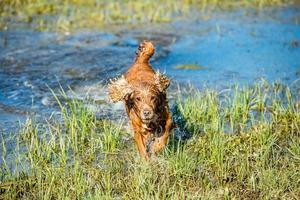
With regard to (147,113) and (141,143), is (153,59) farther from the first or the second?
(147,113)

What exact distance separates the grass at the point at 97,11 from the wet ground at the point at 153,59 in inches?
21.5

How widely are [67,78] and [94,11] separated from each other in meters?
4.71

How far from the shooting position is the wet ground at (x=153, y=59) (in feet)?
25.7

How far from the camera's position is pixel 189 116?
6.32 metres

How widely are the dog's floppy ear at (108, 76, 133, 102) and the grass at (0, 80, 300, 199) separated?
0.57 meters

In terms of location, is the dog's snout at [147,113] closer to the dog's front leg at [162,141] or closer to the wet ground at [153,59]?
the dog's front leg at [162,141]

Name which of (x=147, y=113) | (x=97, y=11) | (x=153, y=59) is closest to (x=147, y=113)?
(x=147, y=113)

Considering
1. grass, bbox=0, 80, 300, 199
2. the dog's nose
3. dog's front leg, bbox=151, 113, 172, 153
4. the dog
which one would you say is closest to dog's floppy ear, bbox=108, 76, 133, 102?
the dog

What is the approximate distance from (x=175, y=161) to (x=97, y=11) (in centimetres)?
852

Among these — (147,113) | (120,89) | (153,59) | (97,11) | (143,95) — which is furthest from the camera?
(97,11)

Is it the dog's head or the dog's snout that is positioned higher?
the dog's head

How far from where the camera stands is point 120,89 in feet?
17.2

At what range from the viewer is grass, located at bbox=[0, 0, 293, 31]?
40.0 feet

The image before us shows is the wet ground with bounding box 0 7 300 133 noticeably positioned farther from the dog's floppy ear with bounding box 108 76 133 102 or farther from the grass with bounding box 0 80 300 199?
the dog's floppy ear with bounding box 108 76 133 102
